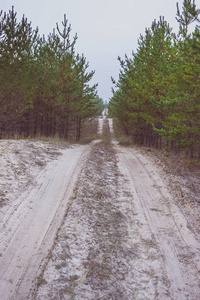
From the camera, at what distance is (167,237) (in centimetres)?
461

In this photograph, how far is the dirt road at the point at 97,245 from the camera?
3197mm

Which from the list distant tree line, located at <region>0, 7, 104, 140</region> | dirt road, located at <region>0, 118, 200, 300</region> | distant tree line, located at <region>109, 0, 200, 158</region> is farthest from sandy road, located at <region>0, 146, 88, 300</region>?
distant tree line, located at <region>0, 7, 104, 140</region>

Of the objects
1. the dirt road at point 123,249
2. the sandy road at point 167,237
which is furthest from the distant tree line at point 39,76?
the sandy road at point 167,237

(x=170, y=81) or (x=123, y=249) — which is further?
(x=170, y=81)

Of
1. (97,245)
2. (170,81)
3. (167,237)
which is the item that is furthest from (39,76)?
(167,237)

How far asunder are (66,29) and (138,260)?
58.3ft

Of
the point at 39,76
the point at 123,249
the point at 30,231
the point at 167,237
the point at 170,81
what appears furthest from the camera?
the point at 39,76

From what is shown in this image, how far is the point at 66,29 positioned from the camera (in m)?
17.0

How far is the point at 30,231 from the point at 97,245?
1.39 metres

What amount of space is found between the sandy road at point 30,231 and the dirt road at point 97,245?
1 centimetres

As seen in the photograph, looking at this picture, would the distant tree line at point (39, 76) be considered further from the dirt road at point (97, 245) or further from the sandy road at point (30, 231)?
the dirt road at point (97, 245)

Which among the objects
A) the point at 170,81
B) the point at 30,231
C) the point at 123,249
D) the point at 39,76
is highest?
the point at 39,76

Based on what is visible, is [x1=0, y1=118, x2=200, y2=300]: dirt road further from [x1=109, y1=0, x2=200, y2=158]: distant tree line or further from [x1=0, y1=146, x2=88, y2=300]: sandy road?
[x1=109, y1=0, x2=200, y2=158]: distant tree line

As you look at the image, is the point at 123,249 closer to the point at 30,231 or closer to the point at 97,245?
the point at 97,245
